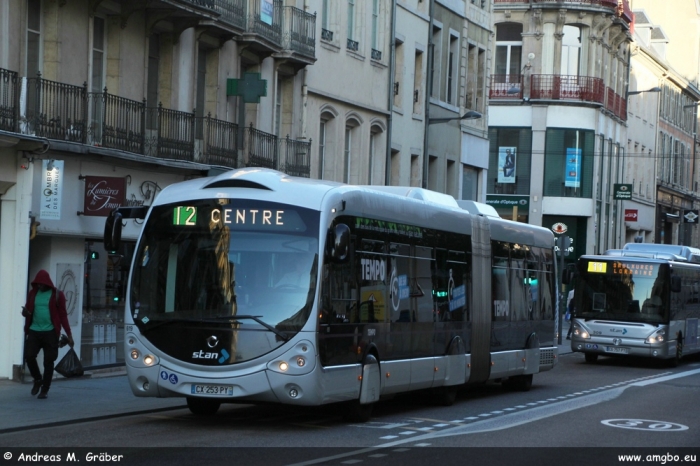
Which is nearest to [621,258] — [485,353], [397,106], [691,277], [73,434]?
[691,277]

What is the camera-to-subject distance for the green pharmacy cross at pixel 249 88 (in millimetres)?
29250

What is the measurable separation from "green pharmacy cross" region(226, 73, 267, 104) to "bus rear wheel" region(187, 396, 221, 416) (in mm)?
13127

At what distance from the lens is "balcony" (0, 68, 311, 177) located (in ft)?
68.8

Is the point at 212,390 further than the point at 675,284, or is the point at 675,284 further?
the point at 675,284

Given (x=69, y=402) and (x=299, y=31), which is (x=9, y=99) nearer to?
(x=69, y=402)

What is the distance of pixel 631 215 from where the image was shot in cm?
6938

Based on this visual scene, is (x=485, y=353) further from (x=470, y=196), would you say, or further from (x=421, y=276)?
(x=470, y=196)

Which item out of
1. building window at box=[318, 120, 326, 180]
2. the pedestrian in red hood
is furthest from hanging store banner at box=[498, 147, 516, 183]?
the pedestrian in red hood

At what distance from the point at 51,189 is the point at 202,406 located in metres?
6.12

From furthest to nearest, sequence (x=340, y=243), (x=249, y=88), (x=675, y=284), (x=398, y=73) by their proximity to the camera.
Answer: (x=398, y=73), (x=675, y=284), (x=249, y=88), (x=340, y=243)

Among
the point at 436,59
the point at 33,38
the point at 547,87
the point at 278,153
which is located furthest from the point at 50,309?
the point at 547,87

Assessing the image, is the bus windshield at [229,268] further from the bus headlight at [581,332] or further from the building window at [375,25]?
the building window at [375,25]

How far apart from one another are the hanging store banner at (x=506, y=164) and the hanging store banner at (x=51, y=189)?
1593 inches

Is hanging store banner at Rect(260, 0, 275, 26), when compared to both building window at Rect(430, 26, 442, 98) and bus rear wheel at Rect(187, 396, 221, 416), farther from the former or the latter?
bus rear wheel at Rect(187, 396, 221, 416)
